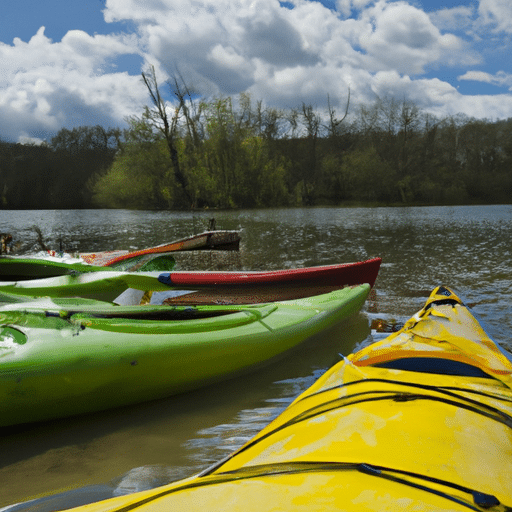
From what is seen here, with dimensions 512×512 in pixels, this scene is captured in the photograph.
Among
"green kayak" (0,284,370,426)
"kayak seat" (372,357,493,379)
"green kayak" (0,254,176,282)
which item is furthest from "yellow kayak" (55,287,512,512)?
"green kayak" (0,254,176,282)

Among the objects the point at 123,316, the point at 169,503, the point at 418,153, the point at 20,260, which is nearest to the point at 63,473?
the point at 169,503

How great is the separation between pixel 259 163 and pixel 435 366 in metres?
33.0

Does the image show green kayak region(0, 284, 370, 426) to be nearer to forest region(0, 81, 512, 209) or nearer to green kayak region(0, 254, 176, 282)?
green kayak region(0, 254, 176, 282)

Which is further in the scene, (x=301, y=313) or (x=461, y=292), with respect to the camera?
(x=461, y=292)

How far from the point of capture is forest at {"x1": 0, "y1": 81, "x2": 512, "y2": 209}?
32.8 metres

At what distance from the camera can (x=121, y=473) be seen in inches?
69.2

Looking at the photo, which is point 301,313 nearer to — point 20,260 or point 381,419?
point 381,419

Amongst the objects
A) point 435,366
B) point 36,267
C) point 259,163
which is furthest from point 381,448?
point 259,163

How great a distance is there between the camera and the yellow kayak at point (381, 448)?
1075 millimetres

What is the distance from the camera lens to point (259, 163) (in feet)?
111

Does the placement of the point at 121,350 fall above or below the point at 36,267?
below

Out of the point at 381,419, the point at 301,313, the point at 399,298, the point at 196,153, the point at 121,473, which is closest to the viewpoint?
the point at 381,419

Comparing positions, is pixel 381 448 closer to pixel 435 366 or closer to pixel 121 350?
pixel 435 366

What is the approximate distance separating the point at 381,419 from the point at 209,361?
1.31 meters
